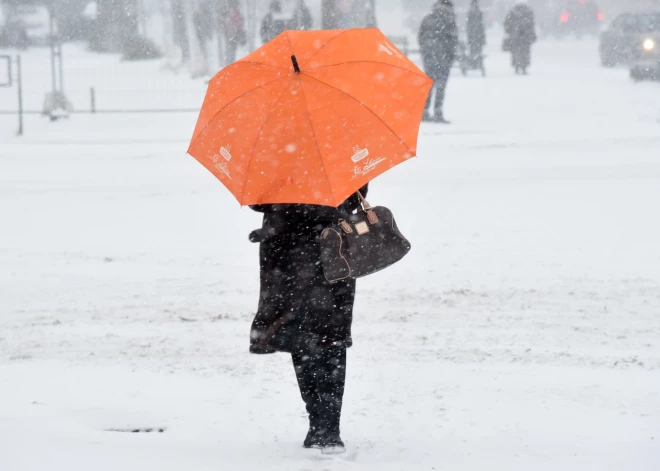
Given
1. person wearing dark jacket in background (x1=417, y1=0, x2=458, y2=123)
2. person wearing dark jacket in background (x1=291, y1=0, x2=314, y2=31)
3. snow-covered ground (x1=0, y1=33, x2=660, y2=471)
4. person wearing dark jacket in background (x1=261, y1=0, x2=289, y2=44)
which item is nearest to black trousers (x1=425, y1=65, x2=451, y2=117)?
person wearing dark jacket in background (x1=417, y1=0, x2=458, y2=123)

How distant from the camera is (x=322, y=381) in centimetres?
400

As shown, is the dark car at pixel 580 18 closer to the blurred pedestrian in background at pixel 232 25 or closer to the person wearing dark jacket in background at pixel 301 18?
the blurred pedestrian in background at pixel 232 25

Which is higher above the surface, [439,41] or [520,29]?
[520,29]

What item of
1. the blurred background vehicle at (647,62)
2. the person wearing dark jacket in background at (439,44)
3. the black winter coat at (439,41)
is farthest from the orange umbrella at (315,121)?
the blurred background vehicle at (647,62)

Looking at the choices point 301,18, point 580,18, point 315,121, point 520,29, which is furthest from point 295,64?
point 580,18

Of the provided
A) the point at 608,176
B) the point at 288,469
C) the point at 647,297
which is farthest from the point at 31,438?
the point at 608,176

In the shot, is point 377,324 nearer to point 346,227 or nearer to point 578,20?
point 346,227

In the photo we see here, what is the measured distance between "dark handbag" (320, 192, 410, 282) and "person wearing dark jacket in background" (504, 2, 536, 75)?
19.7 meters

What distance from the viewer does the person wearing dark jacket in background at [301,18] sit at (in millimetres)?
20812

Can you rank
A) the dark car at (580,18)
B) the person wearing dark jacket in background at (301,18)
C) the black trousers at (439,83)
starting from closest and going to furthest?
the black trousers at (439,83) < the person wearing dark jacket in background at (301,18) < the dark car at (580,18)

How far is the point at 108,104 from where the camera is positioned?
18375 millimetres

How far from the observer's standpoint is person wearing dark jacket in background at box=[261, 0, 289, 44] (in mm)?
20078

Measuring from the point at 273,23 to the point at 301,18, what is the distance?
839 mm

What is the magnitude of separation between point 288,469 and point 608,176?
748 cm
